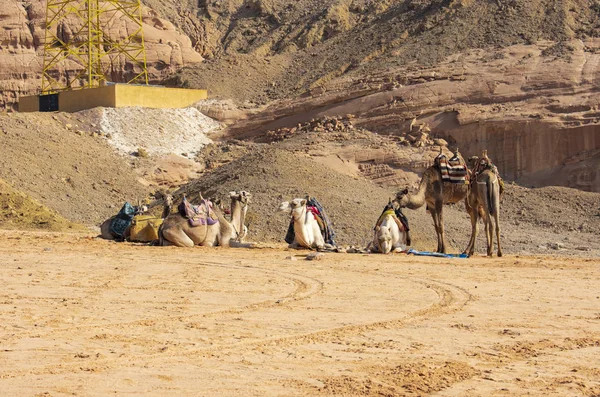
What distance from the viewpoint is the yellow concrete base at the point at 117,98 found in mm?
48000

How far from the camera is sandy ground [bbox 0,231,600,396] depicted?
9461 mm

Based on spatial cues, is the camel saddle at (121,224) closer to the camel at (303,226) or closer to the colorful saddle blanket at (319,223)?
the colorful saddle blanket at (319,223)

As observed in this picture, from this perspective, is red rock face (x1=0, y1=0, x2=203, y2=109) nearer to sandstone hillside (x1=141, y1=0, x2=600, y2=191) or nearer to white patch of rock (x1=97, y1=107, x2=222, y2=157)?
sandstone hillside (x1=141, y1=0, x2=600, y2=191)

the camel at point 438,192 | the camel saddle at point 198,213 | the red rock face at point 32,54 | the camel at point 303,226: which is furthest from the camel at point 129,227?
the red rock face at point 32,54

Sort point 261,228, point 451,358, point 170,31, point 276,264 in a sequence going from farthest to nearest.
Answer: point 170,31 → point 261,228 → point 276,264 → point 451,358

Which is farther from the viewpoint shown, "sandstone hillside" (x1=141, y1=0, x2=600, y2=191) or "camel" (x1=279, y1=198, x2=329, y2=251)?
"sandstone hillside" (x1=141, y1=0, x2=600, y2=191)

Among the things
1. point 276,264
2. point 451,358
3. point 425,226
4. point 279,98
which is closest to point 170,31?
point 279,98

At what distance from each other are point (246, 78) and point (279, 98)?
15.3 feet

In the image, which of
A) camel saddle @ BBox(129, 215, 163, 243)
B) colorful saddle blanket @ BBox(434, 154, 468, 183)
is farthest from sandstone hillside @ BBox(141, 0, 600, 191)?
camel saddle @ BBox(129, 215, 163, 243)

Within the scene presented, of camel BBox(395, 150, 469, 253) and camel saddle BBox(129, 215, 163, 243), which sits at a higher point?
camel BBox(395, 150, 469, 253)

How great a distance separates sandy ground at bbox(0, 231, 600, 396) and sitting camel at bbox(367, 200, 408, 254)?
295cm

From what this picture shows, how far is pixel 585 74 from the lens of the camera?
4259 cm

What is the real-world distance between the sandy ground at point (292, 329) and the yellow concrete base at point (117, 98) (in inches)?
1142

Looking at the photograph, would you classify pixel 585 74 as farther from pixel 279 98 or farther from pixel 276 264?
pixel 276 264
